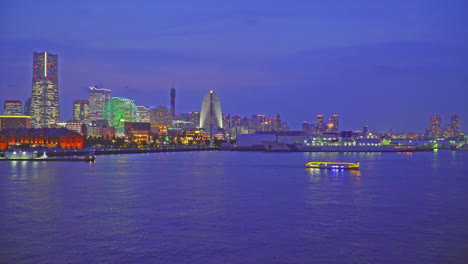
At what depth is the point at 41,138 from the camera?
168 meters

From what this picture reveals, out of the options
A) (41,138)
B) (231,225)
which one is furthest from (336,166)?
(41,138)

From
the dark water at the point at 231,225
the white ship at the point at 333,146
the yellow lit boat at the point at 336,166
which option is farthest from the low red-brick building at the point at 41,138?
the dark water at the point at 231,225

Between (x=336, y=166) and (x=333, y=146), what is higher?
(x=333, y=146)

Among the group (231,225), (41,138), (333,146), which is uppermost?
(41,138)

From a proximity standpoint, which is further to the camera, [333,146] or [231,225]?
[333,146]

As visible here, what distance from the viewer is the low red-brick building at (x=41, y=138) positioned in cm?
16525

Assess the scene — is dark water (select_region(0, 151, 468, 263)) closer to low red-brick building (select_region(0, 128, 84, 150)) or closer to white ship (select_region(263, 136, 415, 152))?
low red-brick building (select_region(0, 128, 84, 150))

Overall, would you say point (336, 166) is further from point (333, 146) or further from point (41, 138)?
point (41, 138)

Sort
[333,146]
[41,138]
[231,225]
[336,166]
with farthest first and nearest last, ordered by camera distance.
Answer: [333,146]
[41,138]
[336,166]
[231,225]

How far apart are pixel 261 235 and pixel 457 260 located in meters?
8.76

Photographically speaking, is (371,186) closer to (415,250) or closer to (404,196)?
(404,196)

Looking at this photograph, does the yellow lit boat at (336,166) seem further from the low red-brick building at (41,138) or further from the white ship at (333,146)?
the low red-brick building at (41,138)

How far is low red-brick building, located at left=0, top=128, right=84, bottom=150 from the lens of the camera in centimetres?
16525

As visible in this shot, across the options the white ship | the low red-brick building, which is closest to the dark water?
the low red-brick building
